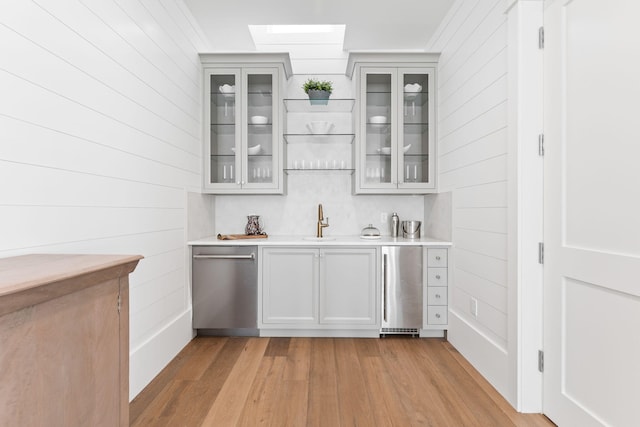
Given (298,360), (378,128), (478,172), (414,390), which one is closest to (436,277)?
(478,172)

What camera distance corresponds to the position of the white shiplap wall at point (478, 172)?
7.38ft

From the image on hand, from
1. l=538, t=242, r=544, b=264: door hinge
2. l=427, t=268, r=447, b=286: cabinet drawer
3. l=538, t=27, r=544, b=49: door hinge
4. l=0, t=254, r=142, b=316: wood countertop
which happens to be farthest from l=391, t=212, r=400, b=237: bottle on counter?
l=0, t=254, r=142, b=316: wood countertop

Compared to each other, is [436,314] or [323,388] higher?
[436,314]

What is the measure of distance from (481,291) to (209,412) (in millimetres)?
1885

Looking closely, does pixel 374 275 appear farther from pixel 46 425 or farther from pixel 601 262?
pixel 46 425

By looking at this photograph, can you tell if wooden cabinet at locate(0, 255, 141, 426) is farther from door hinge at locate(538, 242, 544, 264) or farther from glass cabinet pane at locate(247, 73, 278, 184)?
glass cabinet pane at locate(247, 73, 278, 184)

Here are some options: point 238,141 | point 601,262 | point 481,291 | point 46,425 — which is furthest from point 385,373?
point 238,141

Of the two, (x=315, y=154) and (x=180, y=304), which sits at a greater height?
(x=315, y=154)

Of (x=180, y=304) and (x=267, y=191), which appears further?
(x=267, y=191)

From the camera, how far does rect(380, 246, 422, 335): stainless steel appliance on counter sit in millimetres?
3168

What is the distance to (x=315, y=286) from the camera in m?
3.17

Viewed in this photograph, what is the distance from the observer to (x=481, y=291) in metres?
2.54

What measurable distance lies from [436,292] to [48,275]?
9.40 ft

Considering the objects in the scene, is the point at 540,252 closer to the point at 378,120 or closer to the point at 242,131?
the point at 378,120
